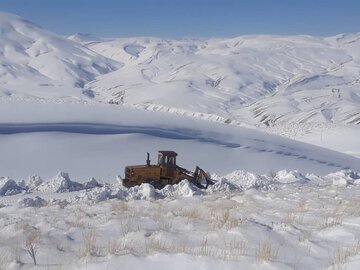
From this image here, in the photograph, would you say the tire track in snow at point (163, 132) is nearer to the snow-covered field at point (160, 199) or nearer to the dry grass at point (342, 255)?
the snow-covered field at point (160, 199)

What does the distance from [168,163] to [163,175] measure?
422 millimetres

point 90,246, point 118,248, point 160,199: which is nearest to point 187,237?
point 118,248

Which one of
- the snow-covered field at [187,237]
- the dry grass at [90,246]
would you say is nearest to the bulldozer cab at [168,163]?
the snow-covered field at [187,237]

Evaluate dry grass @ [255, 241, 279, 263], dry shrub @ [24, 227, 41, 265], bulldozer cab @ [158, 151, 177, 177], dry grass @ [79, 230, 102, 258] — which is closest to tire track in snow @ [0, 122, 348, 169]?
bulldozer cab @ [158, 151, 177, 177]

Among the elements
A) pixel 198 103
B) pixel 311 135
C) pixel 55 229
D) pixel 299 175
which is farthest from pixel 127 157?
pixel 198 103

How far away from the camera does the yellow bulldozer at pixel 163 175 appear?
16328mm

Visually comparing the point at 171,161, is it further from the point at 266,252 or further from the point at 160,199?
the point at 266,252

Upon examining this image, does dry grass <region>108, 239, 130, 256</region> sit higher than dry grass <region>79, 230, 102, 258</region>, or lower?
higher

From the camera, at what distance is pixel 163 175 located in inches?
648

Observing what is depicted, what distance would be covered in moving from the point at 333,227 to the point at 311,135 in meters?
55.5

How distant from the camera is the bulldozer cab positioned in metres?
16.4

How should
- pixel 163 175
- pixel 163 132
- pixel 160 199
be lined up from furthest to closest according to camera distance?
pixel 163 132 → pixel 163 175 → pixel 160 199

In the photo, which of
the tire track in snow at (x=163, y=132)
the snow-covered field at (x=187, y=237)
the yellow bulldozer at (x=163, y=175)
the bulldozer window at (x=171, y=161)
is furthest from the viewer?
the tire track in snow at (x=163, y=132)

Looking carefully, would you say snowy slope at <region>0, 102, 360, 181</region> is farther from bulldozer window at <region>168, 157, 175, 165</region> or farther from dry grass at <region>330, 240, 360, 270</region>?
dry grass at <region>330, 240, 360, 270</region>
